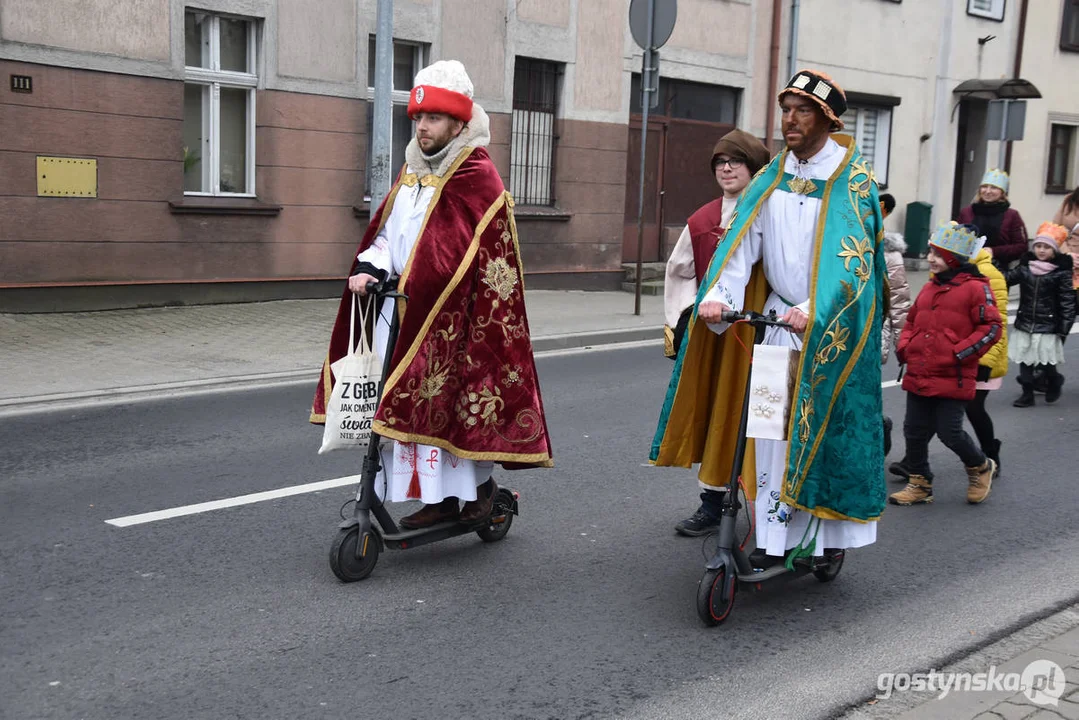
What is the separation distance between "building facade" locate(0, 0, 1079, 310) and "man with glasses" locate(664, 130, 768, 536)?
28.9ft

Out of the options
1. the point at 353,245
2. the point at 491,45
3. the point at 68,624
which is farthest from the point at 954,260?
the point at 491,45

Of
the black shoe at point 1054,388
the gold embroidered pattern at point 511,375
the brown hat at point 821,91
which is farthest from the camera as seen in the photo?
the black shoe at point 1054,388

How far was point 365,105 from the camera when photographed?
1559 centimetres

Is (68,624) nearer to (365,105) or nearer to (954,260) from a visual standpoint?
(954,260)

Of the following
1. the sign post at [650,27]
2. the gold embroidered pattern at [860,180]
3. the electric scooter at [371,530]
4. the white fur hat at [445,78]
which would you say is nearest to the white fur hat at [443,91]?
the white fur hat at [445,78]

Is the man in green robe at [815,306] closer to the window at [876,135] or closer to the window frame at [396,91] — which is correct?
the window frame at [396,91]

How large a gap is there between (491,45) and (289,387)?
8342 millimetres

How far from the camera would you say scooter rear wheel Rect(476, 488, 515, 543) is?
565cm

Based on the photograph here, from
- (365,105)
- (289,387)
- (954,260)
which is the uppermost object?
(365,105)

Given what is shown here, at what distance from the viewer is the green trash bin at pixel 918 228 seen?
24438 millimetres

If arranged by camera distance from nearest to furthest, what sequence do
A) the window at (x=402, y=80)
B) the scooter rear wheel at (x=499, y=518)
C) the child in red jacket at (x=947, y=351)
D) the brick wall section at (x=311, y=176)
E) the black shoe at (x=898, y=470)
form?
the scooter rear wheel at (x=499, y=518) → the child in red jacket at (x=947, y=351) → the black shoe at (x=898, y=470) → the brick wall section at (x=311, y=176) → the window at (x=402, y=80)

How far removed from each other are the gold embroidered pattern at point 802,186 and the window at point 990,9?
23053 millimetres

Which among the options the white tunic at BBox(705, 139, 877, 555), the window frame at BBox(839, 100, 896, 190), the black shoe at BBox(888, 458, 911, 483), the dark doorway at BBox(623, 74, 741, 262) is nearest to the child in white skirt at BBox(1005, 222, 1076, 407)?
the black shoe at BBox(888, 458, 911, 483)

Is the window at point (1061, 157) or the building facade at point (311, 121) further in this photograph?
the window at point (1061, 157)
